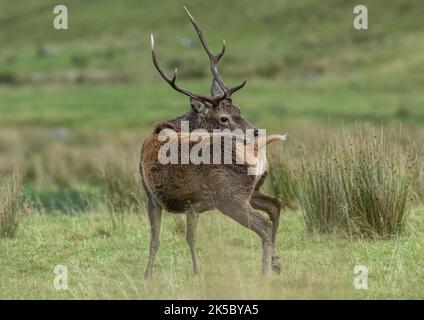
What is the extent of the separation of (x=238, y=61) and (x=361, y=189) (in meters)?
37.6

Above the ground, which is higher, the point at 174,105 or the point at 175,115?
the point at 174,105

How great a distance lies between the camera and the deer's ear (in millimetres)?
10297

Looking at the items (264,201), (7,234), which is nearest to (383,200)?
→ (264,201)

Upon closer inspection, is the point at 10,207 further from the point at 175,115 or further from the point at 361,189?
the point at 175,115

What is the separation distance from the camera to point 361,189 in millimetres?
11102

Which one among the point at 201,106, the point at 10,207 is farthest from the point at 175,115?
the point at 201,106

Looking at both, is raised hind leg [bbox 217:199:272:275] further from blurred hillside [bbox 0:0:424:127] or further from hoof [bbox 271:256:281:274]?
blurred hillside [bbox 0:0:424:127]

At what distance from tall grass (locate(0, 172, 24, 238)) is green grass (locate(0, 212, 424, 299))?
165mm

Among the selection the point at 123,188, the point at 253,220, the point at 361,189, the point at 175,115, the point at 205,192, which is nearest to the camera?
the point at 253,220

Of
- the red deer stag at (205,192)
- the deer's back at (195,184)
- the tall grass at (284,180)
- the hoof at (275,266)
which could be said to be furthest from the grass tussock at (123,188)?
the hoof at (275,266)

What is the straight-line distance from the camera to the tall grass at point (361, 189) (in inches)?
436

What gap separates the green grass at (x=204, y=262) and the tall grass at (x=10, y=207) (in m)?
0.17

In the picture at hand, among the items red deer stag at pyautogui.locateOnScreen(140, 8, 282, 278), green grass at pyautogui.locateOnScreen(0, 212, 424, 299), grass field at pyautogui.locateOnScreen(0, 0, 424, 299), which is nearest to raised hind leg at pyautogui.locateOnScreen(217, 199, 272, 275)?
red deer stag at pyautogui.locateOnScreen(140, 8, 282, 278)

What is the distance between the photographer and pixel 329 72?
1784 inches
